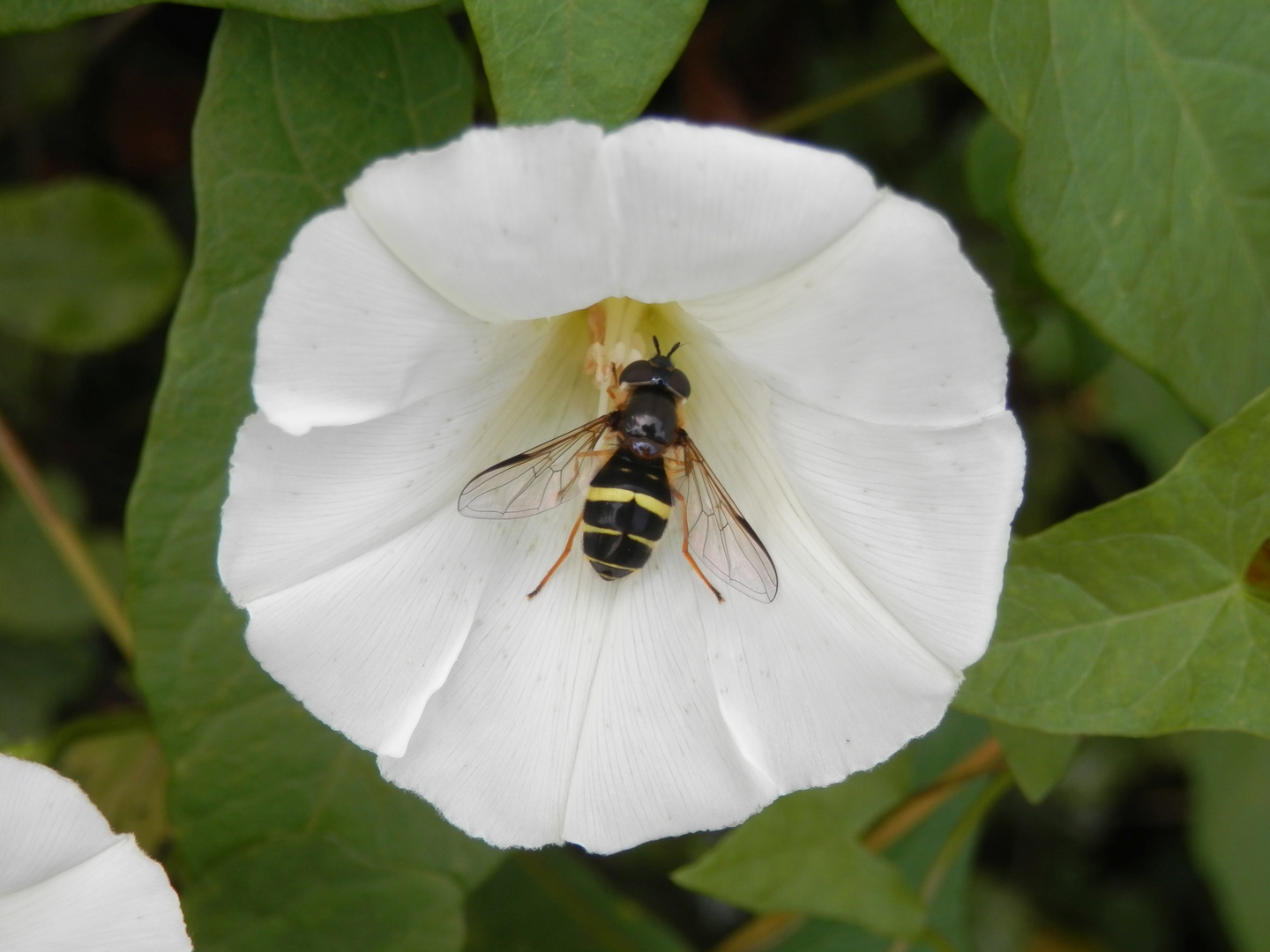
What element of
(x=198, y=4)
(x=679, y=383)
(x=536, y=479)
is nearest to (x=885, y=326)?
(x=679, y=383)

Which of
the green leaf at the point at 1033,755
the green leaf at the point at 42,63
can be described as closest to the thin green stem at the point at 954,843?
the green leaf at the point at 1033,755

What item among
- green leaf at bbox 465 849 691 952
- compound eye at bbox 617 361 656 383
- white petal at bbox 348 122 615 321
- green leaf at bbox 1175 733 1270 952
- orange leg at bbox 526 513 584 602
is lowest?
green leaf at bbox 465 849 691 952

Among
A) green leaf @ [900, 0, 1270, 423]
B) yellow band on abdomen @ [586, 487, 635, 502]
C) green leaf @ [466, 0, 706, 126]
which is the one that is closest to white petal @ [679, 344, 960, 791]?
yellow band on abdomen @ [586, 487, 635, 502]

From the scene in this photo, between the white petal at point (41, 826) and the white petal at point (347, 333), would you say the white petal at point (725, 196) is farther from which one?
the white petal at point (41, 826)

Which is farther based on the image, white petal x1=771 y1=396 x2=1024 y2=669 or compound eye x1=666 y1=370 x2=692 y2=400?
compound eye x1=666 y1=370 x2=692 y2=400

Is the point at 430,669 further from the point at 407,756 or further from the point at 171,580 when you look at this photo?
the point at 171,580

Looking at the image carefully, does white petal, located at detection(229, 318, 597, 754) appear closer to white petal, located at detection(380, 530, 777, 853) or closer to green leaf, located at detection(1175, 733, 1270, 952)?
white petal, located at detection(380, 530, 777, 853)
